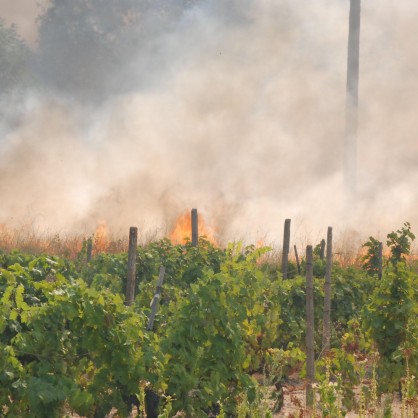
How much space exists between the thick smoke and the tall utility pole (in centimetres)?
105

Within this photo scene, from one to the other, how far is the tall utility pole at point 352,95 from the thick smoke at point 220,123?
1054mm

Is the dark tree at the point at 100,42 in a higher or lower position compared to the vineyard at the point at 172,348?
higher

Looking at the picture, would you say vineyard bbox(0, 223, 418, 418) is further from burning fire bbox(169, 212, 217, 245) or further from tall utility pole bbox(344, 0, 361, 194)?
tall utility pole bbox(344, 0, 361, 194)

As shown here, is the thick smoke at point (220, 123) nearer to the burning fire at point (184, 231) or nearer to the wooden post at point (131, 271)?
the burning fire at point (184, 231)

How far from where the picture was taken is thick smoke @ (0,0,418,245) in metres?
36.0

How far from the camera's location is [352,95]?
35156 millimetres

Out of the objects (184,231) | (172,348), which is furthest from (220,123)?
(172,348)

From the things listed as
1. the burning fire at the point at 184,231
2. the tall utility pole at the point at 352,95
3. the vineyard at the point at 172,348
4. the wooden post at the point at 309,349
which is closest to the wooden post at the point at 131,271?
the vineyard at the point at 172,348

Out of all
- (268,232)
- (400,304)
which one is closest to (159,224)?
(268,232)

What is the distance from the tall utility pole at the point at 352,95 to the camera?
34.5 metres

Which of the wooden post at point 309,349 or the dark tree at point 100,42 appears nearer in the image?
the wooden post at point 309,349

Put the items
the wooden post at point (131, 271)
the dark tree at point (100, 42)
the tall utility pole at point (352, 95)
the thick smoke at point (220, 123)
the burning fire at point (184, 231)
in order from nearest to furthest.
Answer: the wooden post at point (131, 271)
the burning fire at point (184, 231)
the tall utility pole at point (352, 95)
the thick smoke at point (220, 123)
the dark tree at point (100, 42)

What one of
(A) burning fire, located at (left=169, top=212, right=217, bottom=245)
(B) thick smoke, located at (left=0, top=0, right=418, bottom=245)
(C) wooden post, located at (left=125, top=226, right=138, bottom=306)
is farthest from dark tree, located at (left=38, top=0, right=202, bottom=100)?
(C) wooden post, located at (left=125, top=226, right=138, bottom=306)

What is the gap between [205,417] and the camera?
344 inches
